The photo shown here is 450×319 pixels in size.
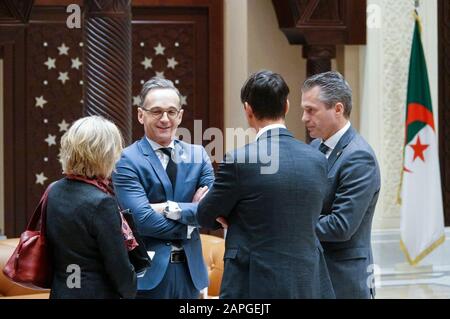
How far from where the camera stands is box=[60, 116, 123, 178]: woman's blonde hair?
2.93m

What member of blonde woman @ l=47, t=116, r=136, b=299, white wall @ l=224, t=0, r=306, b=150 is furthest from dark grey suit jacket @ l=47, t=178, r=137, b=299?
Answer: white wall @ l=224, t=0, r=306, b=150

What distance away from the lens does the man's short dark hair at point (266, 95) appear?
9.59 ft

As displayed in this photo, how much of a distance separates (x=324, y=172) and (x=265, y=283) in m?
0.44

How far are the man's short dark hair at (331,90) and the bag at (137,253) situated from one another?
0.91m

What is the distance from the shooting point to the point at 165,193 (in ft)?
11.4

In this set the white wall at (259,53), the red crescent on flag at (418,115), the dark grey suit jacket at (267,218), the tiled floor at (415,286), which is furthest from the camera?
the white wall at (259,53)

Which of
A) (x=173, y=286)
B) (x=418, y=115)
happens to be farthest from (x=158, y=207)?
(x=418, y=115)

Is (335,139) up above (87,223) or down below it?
above

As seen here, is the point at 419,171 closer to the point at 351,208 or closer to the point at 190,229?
the point at 351,208

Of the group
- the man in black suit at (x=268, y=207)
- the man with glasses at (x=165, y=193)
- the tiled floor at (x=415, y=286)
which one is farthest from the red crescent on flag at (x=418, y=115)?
the man in black suit at (x=268, y=207)

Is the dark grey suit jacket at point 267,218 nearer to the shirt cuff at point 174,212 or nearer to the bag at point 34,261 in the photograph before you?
the shirt cuff at point 174,212

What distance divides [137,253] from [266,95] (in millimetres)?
721

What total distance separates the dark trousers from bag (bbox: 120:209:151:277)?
26 centimetres

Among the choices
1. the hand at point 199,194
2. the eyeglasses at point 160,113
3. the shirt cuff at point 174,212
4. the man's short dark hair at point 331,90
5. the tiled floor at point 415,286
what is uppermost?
the man's short dark hair at point 331,90
